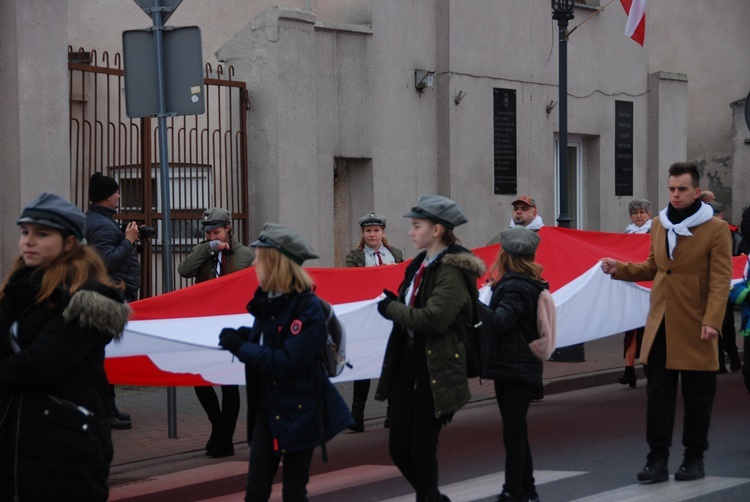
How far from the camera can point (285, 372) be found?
5355 millimetres

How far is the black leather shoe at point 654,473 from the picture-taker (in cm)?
739

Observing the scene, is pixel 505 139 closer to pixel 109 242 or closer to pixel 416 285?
pixel 109 242

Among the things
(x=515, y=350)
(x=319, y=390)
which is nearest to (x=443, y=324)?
(x=319, y=390)

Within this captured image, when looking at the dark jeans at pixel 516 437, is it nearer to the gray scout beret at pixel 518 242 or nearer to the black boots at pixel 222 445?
the gray scout beret at pixel 518 242

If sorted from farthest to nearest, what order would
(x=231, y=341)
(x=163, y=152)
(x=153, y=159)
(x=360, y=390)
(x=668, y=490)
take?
(x=153, y=159) < (x=360, y=390) < (x=163, y=152) < (x=668, y=490) < (x=231, y=341)

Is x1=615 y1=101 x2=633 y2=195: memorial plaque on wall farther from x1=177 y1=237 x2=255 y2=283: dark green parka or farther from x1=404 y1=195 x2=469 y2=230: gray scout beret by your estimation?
x1=404 y1=195 x2=469 y2=230: gray scout beret

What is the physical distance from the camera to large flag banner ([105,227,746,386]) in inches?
310

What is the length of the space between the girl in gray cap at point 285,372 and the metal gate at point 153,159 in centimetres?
609

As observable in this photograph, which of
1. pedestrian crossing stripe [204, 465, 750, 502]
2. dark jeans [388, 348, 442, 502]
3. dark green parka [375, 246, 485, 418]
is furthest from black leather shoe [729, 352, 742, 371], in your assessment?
dark jeans [388, 348, 442, 502]

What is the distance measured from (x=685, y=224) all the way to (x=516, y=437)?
1.94m

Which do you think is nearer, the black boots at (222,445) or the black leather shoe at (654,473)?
the black leather shoe at (654,473)

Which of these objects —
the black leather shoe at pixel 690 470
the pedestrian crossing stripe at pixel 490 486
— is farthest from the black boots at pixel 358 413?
the black leather shoe at pixel 690 470

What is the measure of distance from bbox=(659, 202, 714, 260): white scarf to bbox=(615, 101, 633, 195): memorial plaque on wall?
459 inches

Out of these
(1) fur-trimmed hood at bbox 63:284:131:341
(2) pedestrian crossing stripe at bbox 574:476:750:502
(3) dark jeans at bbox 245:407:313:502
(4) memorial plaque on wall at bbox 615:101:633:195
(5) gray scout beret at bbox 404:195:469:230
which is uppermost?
(4) memorial plaque on wall at bbox 615:101:633:195
